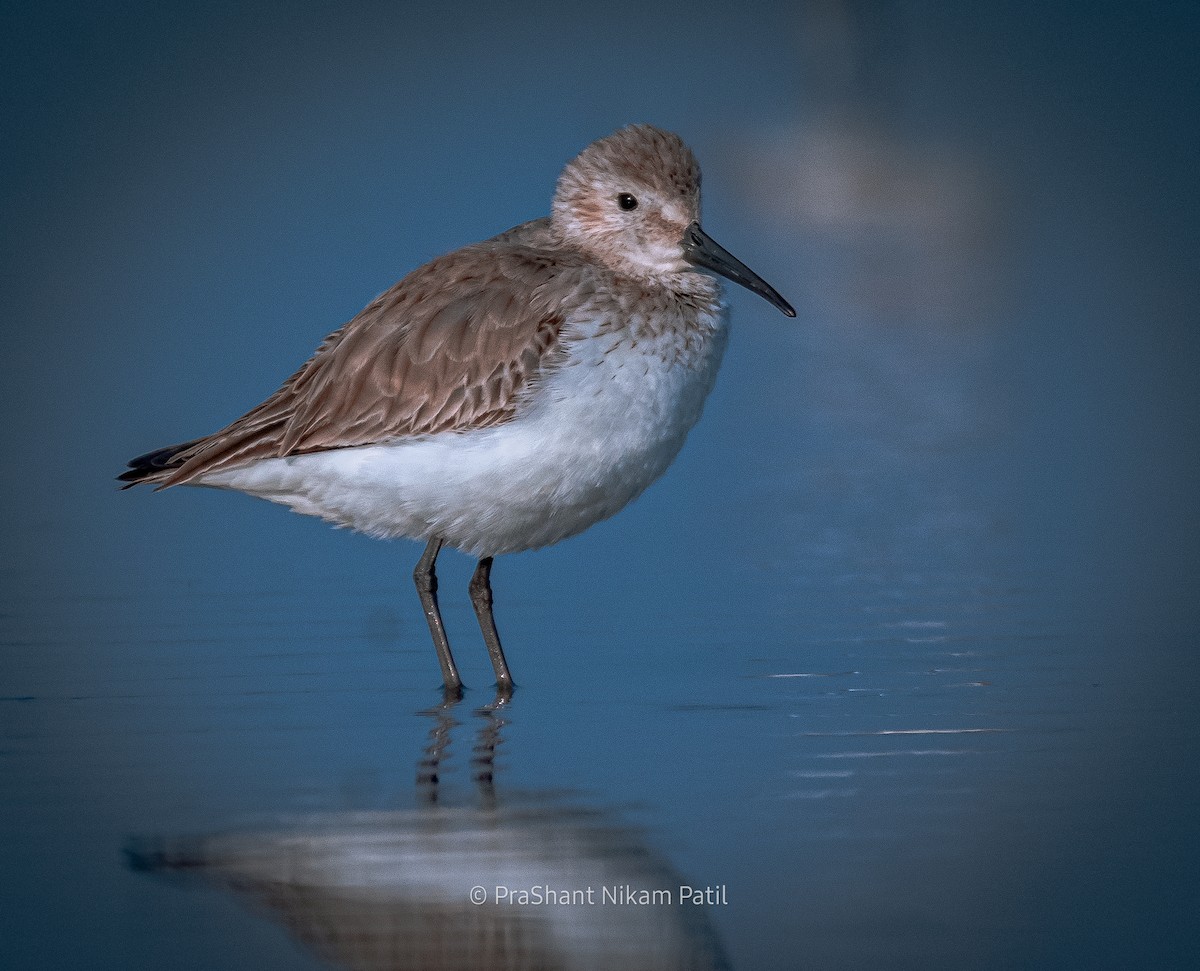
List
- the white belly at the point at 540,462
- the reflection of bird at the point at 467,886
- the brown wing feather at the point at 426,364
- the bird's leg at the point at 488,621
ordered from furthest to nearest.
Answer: the bird's leg at the point at 488,621, the brown wing feather at the point at 426,364, the white belly at the point at 540,462, the reflection of bird at the point at 467,886

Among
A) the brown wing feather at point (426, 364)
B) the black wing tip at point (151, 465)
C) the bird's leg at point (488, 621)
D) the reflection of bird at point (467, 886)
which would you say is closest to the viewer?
the reflection of bird at point (467, 886)

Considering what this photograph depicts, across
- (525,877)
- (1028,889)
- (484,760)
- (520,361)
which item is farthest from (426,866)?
(520,361)

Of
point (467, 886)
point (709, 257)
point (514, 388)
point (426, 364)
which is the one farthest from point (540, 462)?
point (467, 886)

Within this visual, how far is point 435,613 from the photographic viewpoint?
5.50m

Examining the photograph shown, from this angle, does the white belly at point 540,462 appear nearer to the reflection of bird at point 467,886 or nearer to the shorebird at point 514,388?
the shorebird at point 514,388

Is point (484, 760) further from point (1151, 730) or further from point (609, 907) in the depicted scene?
point (1151, 730)

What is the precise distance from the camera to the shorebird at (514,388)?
5.07 metres

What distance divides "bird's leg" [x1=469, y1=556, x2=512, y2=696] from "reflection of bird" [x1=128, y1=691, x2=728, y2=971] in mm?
1214

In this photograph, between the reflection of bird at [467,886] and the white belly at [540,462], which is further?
the white belly at [540,462]

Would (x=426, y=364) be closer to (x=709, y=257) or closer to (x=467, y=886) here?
(x=709, y=257)

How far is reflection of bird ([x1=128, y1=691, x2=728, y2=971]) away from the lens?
3.15 metres

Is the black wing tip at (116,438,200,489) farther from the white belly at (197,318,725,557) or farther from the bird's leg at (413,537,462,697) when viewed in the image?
the bird's leg at (413,537,462,697)

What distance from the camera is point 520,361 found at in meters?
5.14

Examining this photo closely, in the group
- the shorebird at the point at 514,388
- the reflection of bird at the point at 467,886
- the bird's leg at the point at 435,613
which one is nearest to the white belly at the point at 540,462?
the shorebird at the point at 514,388
